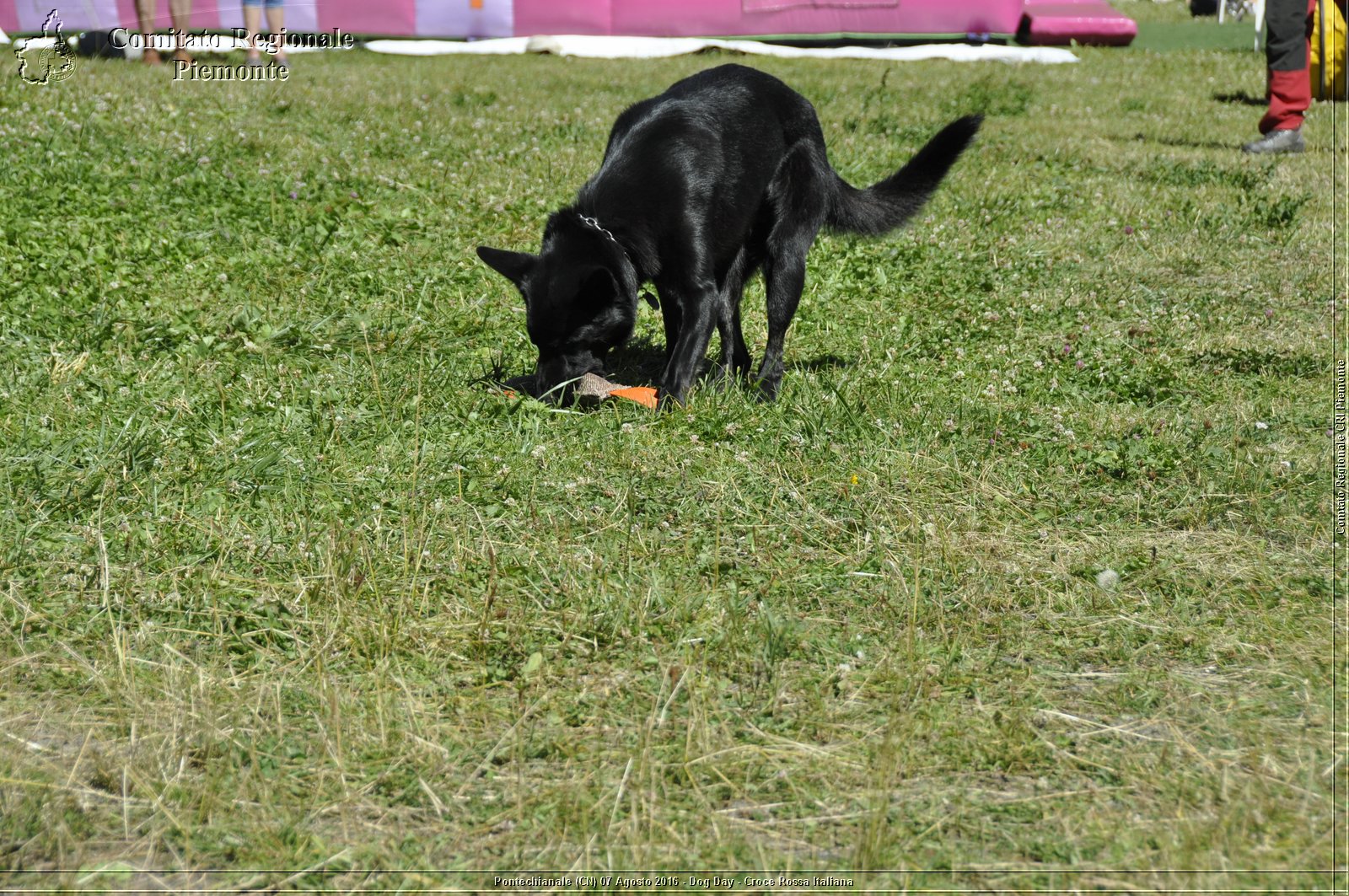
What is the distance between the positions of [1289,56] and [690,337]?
742 cm

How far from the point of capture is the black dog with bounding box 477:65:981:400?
4.51 metres

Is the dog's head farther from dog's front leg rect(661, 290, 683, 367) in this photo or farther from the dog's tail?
the dog's tail

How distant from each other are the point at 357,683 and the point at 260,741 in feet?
0.93

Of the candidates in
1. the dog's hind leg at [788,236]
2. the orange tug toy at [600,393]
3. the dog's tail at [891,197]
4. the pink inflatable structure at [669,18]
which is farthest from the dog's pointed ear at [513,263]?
the pink inflatable structure at [669,18]

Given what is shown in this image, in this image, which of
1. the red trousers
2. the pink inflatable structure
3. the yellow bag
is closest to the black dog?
the yellow bag

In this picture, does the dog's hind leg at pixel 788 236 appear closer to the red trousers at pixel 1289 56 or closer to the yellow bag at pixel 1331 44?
the yellow bag at pixel 1331 44

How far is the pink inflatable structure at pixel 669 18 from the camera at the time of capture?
16.5 meters

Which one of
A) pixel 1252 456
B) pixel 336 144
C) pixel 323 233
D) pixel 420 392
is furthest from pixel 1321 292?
pixel 336 144

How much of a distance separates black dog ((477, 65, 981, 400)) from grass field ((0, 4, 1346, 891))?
12.6 inches

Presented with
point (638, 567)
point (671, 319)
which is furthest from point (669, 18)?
point (638, 567)

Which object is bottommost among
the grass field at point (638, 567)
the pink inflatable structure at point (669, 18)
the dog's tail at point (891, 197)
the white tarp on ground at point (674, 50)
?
the grass field at point (638, 567)

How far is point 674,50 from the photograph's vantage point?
15953mm

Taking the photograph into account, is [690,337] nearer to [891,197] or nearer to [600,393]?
[600,393]

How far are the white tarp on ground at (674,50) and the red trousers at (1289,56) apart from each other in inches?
237
